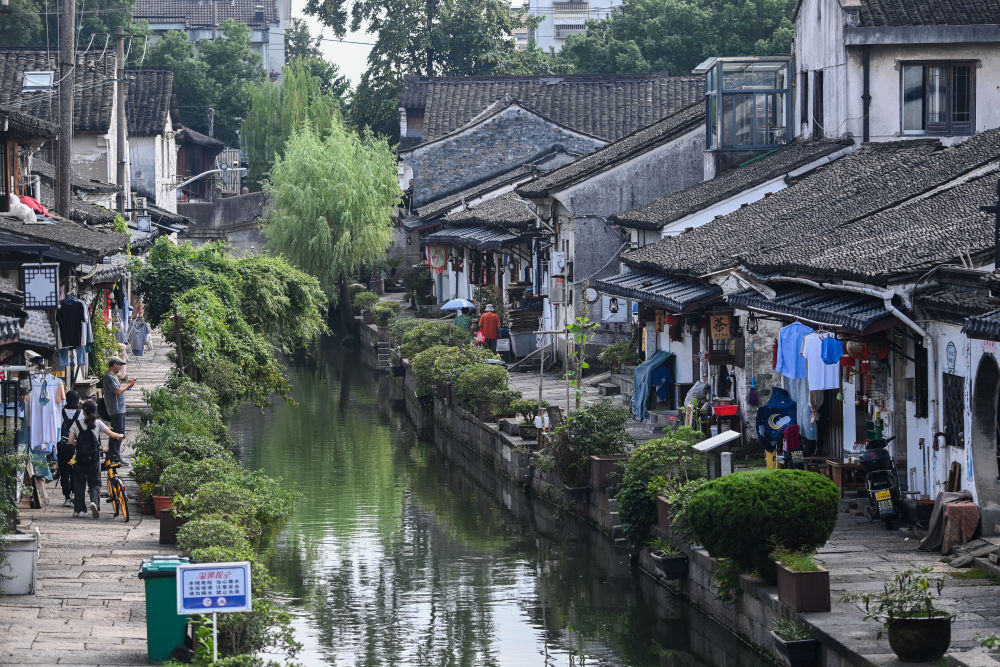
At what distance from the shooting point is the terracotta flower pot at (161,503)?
20375 millimetres

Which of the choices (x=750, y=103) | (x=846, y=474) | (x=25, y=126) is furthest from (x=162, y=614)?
(x=750, y=103)

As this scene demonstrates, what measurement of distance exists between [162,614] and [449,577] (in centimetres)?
753

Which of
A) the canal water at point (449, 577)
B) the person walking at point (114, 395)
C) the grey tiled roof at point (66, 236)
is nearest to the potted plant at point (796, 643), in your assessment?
the canal water at point (449, 577)

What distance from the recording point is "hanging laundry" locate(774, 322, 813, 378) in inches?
803

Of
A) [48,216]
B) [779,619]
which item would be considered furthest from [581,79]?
[779,619]

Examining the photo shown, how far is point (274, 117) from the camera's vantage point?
73.6 m

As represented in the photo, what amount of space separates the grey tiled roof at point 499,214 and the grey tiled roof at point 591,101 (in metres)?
6.72

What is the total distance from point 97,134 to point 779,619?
3832cm

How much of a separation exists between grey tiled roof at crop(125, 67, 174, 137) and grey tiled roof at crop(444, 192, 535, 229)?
14486mm

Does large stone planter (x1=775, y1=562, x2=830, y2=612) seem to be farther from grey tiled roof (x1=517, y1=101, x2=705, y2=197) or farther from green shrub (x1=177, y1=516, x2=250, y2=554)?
grey tiled roof (x1=517, y1=101, x2=705, y2=197)

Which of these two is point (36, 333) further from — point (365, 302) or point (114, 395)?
point (365, 302)

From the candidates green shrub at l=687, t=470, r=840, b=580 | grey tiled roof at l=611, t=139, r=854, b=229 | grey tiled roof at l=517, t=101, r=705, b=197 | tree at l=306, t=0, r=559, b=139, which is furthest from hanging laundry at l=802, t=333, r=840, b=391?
tree at l=306, t=0, r=559, b=139

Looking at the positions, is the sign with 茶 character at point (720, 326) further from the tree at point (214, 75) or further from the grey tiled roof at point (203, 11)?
the grey tiled roof at point (203, 11)

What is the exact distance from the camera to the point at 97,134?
48.5 metres
